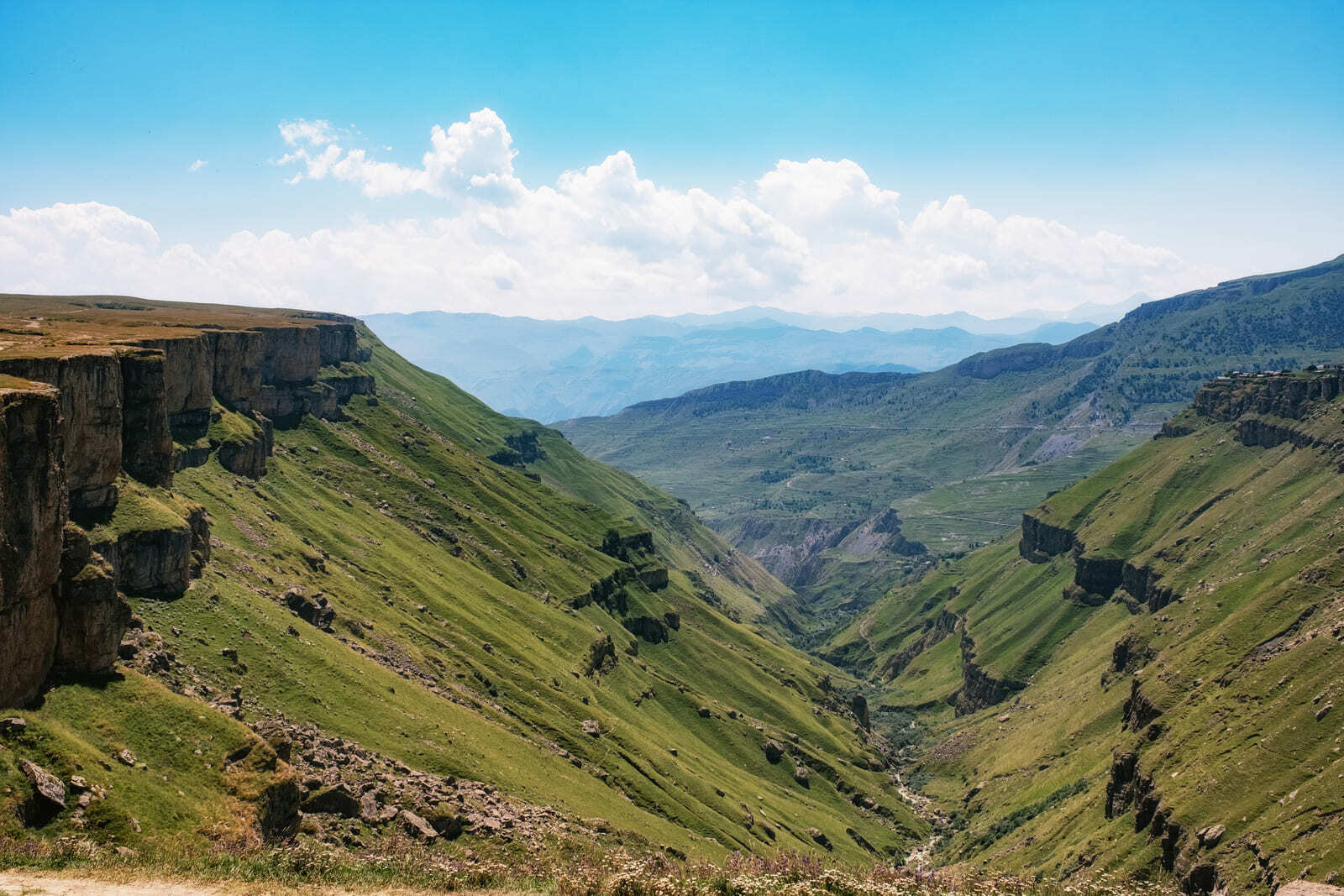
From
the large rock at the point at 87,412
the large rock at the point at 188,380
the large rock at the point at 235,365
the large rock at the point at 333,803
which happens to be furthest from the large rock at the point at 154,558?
the large rock at the point at 235,365

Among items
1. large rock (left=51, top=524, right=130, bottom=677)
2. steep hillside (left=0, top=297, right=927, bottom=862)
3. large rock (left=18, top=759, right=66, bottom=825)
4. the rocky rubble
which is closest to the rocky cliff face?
large rock (left=51, top=524, right=130, bottom=677)

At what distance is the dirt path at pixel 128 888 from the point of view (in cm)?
4453

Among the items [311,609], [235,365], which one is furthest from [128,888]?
[235,365]

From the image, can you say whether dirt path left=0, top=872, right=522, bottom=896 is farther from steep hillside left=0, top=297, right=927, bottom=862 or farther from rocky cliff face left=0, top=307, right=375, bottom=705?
rocky cliff face left=0, top=307, right=375, bottom=705

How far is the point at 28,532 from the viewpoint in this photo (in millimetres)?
65625

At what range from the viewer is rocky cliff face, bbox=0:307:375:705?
64875 millimetres

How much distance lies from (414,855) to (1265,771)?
3868 inches

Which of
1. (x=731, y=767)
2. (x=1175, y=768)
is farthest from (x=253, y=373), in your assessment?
(x=1175, y=768)

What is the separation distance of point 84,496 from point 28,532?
26.6 metres

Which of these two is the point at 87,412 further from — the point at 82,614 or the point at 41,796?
the point at 41,796

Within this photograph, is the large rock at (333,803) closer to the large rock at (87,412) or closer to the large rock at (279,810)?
the large rock at (279,810)

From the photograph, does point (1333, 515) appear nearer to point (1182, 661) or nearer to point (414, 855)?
point (1182, 661)

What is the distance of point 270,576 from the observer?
12069 cm

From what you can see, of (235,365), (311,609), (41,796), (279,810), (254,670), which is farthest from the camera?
(235,365)
